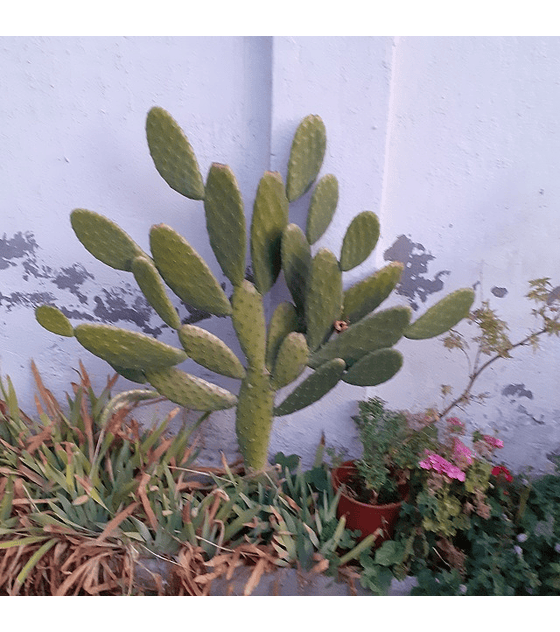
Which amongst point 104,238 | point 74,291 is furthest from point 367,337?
point 74,291

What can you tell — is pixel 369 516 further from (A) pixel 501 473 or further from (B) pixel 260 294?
(B) pixel 260 294

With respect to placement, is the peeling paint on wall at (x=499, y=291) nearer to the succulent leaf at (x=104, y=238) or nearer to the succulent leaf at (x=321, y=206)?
the succulent leaf at (x=321, y=206)

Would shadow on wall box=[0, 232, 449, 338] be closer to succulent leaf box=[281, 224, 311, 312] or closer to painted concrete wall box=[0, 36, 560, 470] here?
painted concrete wall box=[0, 36, 560, 470]

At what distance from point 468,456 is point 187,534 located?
82 cm

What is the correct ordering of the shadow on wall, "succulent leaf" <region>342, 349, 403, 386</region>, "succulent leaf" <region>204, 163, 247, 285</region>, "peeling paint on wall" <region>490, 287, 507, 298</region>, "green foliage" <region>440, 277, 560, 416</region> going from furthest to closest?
the shadow on wall < "peeling paint on wall" <region>490, 287, 507, 298</region> < "green foliage" <region>440, 277, 560, 416</region> < "succulent leaf" <region>342, 349, 403, 386</region> < "succulent leaf" <region>204, 163, 247, 285</region>

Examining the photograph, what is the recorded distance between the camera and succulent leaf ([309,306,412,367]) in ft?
4.71

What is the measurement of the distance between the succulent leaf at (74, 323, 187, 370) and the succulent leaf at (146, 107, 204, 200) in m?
0.42

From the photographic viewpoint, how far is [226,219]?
142 cm

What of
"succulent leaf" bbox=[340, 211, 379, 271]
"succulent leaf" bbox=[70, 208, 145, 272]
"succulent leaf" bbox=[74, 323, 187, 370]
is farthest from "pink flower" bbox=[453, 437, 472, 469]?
"succulent leaf" bbox=[70, 208, 145, 272]

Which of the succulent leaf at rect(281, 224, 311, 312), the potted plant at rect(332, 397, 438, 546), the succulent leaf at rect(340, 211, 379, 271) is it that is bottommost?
the potted plant at rect(332, 397, 438, 546)

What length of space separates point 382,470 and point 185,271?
809mm

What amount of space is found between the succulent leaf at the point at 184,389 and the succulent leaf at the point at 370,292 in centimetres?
46

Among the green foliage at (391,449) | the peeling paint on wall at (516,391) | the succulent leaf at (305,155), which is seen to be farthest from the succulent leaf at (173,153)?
the peeling paint on wall at (516,391)

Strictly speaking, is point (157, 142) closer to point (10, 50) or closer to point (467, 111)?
point (10, 50)
